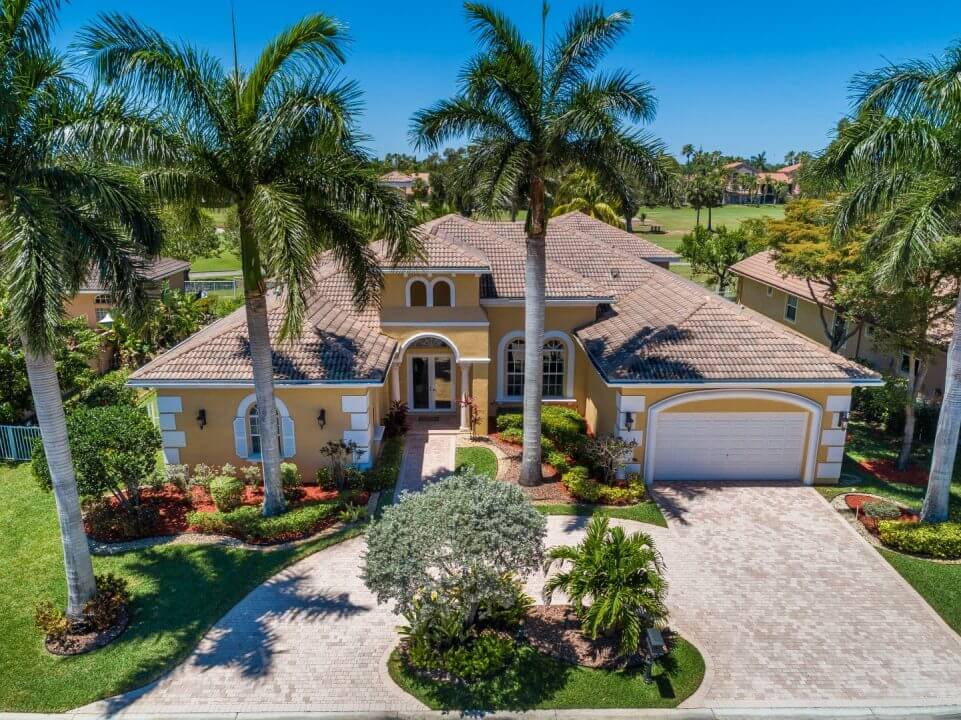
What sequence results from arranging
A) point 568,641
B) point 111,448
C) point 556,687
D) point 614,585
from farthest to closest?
point 111,448 < point 568,641 < point 614,585 < point 556,687

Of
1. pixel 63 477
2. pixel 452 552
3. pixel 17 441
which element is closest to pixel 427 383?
pixel 17 441

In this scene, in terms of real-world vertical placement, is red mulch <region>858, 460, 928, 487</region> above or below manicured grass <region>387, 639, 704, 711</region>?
above

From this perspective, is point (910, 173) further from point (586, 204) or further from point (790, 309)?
point (586, 204)

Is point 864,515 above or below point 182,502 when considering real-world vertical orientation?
below

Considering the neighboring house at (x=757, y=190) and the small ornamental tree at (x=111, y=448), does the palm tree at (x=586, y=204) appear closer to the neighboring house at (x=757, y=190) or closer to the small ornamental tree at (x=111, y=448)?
the small ornamental tree at (x=111, y=448)

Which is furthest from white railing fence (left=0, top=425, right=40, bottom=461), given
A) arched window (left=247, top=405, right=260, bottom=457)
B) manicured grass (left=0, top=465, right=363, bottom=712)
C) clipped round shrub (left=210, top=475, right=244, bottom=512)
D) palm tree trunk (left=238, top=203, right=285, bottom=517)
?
palm tree trunk (left=238, top=203, right=285, bottom=517)

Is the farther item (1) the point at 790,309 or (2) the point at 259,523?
(1) the point at 790,309

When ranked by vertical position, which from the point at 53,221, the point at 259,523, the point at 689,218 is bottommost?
the point at 259,523

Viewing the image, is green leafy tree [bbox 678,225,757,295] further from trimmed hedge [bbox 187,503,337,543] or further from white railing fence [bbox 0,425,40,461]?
white railing fence [bbox 0,425,40,461]
